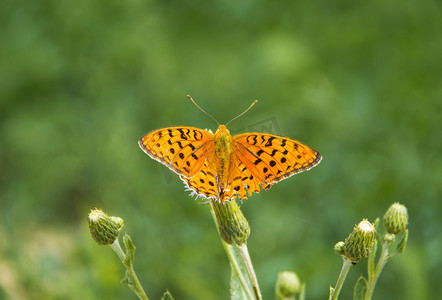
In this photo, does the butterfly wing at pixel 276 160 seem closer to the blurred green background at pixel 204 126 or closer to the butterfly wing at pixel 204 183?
the butterfly wing at pixel 204 183

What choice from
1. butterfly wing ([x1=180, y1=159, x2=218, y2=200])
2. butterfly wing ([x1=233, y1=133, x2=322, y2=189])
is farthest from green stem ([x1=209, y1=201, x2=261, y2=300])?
butterfly wing ([x1=233, y1=133, x2=322, y2=189])

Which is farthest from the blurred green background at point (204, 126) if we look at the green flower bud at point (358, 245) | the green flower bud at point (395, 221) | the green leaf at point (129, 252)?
the green leaf at point (129, 252)

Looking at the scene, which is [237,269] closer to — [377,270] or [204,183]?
[204,183]

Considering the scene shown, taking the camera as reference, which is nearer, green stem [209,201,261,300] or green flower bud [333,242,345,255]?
green stem [209,201,261,300]

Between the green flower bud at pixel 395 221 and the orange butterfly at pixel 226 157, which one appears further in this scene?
the orange butterfly at pixel 226 157

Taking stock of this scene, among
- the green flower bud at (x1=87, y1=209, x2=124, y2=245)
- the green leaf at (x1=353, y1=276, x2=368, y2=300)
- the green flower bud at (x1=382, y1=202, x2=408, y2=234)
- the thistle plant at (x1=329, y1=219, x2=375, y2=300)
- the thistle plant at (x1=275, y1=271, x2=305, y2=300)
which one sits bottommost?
the green leaf at (x1=353, y1=276, x2=368, y2=300)

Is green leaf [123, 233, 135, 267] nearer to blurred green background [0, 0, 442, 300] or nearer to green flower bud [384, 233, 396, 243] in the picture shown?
green flower bud [384, 233, 396, 243]

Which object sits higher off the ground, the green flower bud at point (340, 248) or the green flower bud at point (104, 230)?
the green flower bud at point (104, 230)
